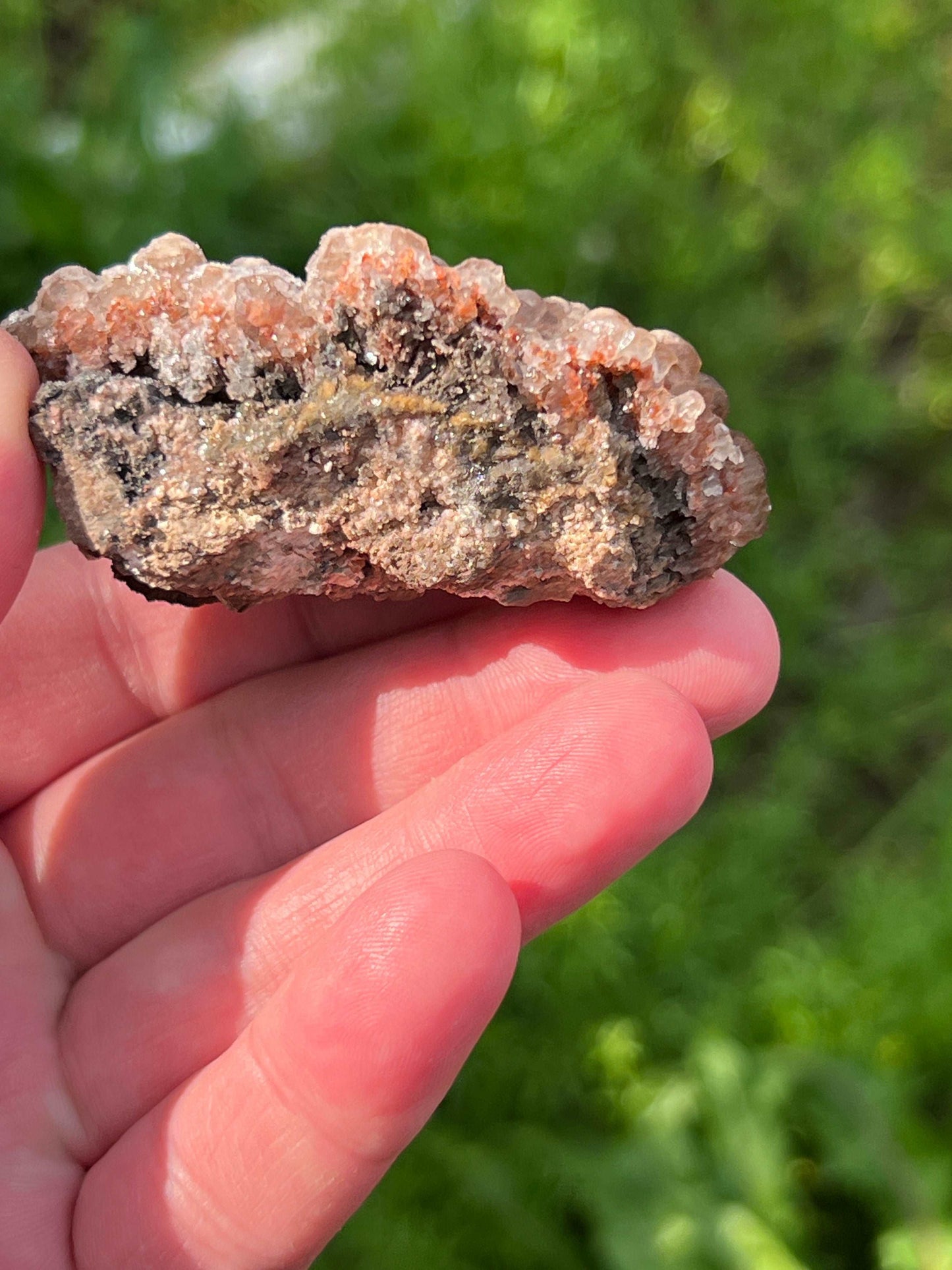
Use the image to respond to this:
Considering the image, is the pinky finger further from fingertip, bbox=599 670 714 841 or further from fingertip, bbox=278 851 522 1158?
fingertip, bbox=599 670 714 841

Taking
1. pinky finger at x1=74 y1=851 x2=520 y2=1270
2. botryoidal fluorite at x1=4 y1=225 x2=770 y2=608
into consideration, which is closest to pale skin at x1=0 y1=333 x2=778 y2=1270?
pinky finger at x1=74 y1=851 x2=520 y2=1270

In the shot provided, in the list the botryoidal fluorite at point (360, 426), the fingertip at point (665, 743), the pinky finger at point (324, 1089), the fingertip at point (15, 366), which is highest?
the fingertip at point (15, 366)

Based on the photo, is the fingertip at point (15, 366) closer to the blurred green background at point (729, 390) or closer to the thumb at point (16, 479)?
the thumb at point (16, 479)

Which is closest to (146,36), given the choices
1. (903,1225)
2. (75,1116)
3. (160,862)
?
(160,862)

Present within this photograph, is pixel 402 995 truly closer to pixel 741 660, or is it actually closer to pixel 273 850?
pixel 273 850

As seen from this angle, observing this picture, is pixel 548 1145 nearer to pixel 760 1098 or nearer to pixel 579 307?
pixel 760 1098

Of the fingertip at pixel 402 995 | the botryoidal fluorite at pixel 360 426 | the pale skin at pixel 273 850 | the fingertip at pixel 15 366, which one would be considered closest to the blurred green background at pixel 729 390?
the pale skin at pixel 273 850
